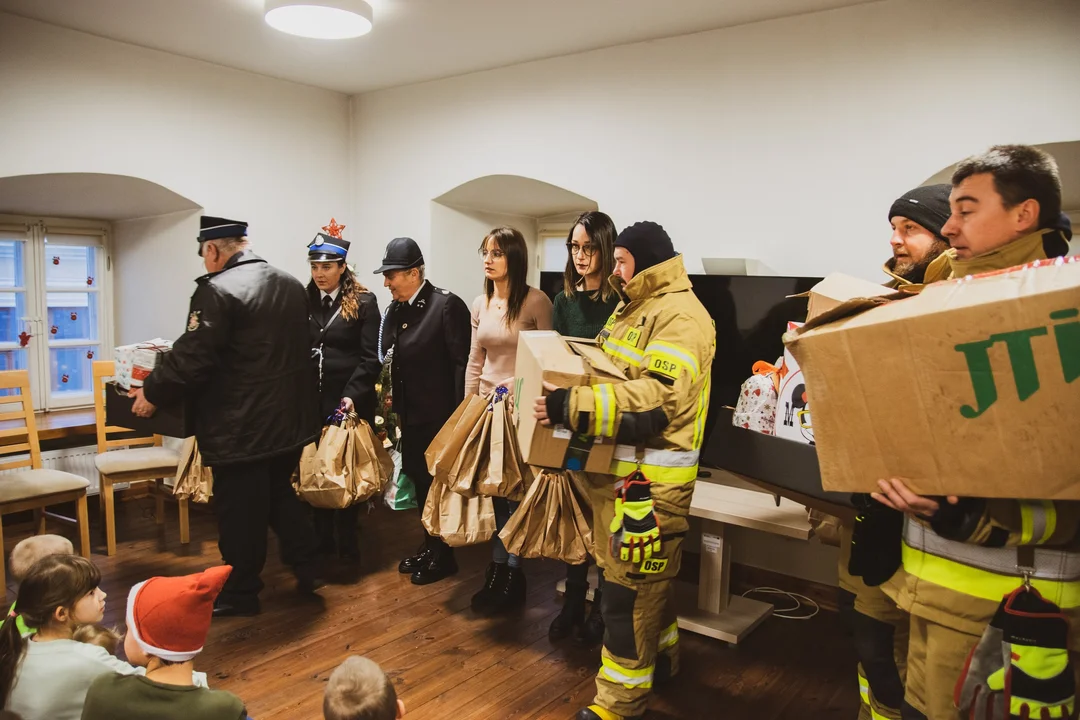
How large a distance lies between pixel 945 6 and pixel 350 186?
3598 millimetres

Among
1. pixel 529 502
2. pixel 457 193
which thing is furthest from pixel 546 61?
pixel 529 502

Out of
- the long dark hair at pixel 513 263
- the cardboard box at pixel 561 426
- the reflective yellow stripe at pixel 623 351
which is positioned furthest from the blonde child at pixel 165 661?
the long dark hair at pixel 513 263

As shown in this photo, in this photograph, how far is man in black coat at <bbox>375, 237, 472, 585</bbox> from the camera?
338cm

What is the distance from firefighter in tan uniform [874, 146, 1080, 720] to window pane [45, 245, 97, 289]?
484 cm

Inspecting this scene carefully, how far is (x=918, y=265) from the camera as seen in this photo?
199cm

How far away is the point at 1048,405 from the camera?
3.80ft

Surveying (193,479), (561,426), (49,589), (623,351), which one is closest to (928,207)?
(623,351)

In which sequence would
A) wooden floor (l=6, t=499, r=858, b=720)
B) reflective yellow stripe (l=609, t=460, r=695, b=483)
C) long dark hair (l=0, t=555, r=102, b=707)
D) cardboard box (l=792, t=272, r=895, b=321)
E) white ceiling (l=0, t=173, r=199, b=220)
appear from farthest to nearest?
white ceiling (l=0, t=173, r=199, b=220), wooden floor (l=6, t=499, r=858, b=720), reflective yellow stripe (l=609, t=460, r=695, b=483), long dark hair (l=0, t=555, r=102, b=707), cardboard box (l=792, t=272, r=895, b=321)

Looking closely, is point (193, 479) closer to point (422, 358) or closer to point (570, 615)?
point (422, 358)

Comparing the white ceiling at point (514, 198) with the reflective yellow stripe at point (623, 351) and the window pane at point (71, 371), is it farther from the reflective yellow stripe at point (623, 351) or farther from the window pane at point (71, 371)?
the window pane at point (71, 371)

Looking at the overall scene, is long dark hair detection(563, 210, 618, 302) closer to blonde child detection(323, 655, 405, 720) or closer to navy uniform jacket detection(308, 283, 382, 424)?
navy uniform jacket detection(308, 283, 382, 424)

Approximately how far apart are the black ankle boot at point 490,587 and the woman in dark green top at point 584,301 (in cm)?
29

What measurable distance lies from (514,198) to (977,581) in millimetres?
3845

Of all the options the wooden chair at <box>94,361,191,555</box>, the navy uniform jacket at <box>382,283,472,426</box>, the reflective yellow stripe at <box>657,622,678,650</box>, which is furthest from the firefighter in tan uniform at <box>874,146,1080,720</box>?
the wooden chair at <box>94,361,191,555</box>
